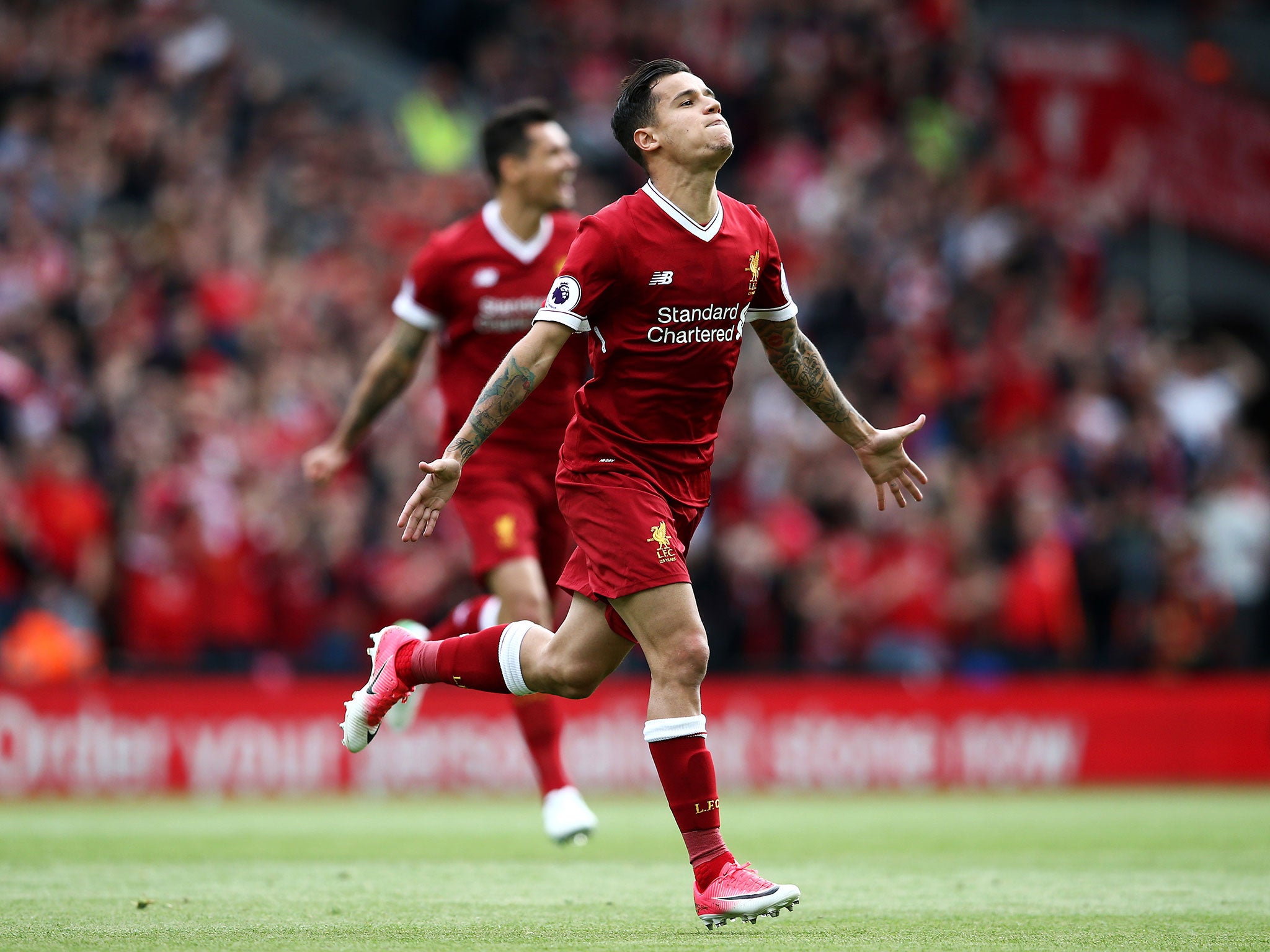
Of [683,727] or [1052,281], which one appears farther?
[1052,281]

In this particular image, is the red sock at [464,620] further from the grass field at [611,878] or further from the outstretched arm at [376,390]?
the grass field at [611,878]

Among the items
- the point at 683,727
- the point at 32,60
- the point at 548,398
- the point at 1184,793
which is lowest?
the point at 1184,793

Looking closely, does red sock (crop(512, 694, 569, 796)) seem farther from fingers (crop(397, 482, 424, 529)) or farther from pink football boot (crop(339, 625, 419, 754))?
fingers (crop(397, 482, 424, 529))

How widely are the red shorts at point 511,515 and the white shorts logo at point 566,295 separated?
2.37 metres

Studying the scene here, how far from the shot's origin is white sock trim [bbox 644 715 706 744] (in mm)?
5766

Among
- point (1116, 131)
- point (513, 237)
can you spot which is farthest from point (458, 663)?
point (1116, 131)

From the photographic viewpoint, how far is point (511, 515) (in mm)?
8062

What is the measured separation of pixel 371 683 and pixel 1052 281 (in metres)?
13.7

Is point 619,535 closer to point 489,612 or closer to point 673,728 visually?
point 673,728

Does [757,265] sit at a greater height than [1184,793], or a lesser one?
greater

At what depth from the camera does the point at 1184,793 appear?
527 inches

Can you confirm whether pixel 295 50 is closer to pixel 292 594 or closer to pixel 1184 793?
pixel 292 594

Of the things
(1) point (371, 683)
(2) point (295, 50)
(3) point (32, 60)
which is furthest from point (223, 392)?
(1) point (371, 683)

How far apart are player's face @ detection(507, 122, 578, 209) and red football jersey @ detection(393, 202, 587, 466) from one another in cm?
22
